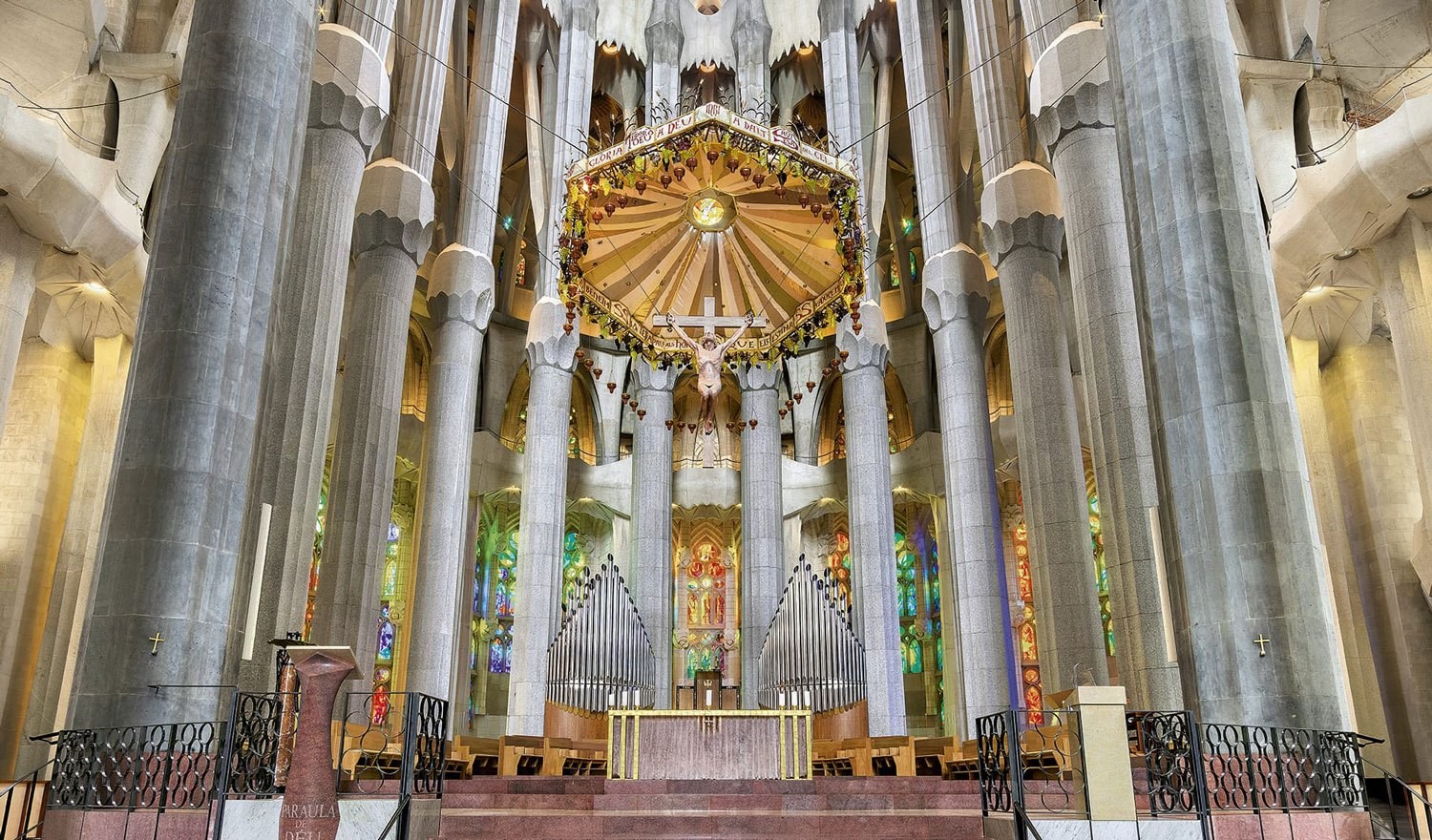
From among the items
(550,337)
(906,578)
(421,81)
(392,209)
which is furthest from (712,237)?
(906,578)

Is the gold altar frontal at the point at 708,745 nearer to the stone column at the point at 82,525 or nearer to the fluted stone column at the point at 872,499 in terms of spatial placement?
the fluted stone column at the point at 872,499

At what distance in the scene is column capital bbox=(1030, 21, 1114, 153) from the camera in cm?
1224

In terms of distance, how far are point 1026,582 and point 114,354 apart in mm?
17883

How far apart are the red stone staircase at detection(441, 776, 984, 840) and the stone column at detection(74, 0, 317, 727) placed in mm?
2499

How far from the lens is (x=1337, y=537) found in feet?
51.9

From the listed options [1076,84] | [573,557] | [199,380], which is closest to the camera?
[199,380]

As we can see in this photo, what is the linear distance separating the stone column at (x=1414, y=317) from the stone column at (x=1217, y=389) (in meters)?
5.15

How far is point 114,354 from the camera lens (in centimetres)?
1581

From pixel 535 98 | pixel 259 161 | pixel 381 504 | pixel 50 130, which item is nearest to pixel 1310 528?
pixel 259 161

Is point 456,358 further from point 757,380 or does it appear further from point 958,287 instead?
point 958,287

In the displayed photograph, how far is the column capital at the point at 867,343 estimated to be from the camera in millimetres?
20031

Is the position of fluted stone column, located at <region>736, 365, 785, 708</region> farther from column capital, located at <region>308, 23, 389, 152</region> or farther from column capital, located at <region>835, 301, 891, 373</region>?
column capital, located at <region>308, 23, 389, 152</region>

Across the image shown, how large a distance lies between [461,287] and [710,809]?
10.3m

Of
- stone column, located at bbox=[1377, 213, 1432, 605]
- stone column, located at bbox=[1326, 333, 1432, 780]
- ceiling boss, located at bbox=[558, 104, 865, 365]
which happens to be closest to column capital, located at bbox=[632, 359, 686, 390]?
ceiling boss, located at bbox=[558, 104, 865, 365]
